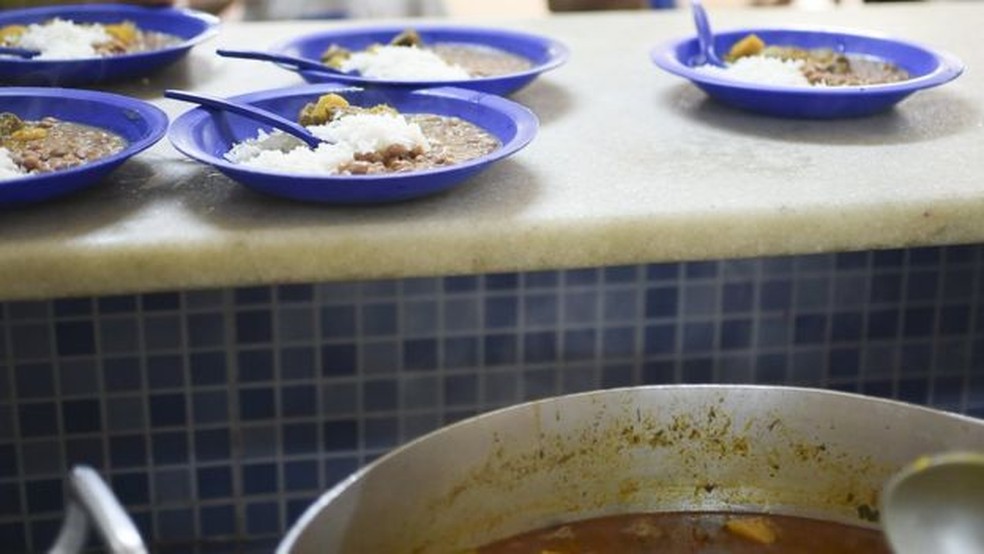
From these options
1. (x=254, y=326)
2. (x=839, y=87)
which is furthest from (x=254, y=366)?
(x=839, y=87)

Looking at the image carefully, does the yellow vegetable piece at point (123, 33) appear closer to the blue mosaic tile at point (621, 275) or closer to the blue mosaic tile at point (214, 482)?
the blue mosaic tile at point (214, 482)

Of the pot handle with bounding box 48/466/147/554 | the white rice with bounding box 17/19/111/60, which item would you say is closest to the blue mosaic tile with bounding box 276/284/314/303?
the white rice with bounding box 17/19/111/60

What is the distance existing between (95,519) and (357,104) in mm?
919

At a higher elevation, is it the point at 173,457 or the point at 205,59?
the point at 205,59

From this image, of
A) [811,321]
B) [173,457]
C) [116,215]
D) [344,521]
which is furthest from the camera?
[811,321]

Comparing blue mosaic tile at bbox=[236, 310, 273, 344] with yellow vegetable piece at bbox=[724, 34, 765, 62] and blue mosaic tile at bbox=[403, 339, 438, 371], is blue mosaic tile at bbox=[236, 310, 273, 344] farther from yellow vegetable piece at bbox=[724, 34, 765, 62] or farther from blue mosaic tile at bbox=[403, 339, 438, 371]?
yellow vegetable piece at bbox=[724, 34, 765, 62]

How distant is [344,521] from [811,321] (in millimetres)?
1123

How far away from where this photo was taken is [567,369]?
1979 mm

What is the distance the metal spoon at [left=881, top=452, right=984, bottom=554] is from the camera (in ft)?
3.00

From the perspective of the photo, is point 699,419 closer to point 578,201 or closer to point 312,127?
point 578,201

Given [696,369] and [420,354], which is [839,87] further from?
A: [420,354]

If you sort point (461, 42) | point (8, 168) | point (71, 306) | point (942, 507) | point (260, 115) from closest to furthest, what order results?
point (942, 507)
point (8, 168)
point (260, 115)
point (71, 306)
point (461, 42)

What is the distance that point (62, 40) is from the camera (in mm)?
1978

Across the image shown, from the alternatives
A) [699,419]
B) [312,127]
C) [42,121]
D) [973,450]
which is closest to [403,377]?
[312,127]
